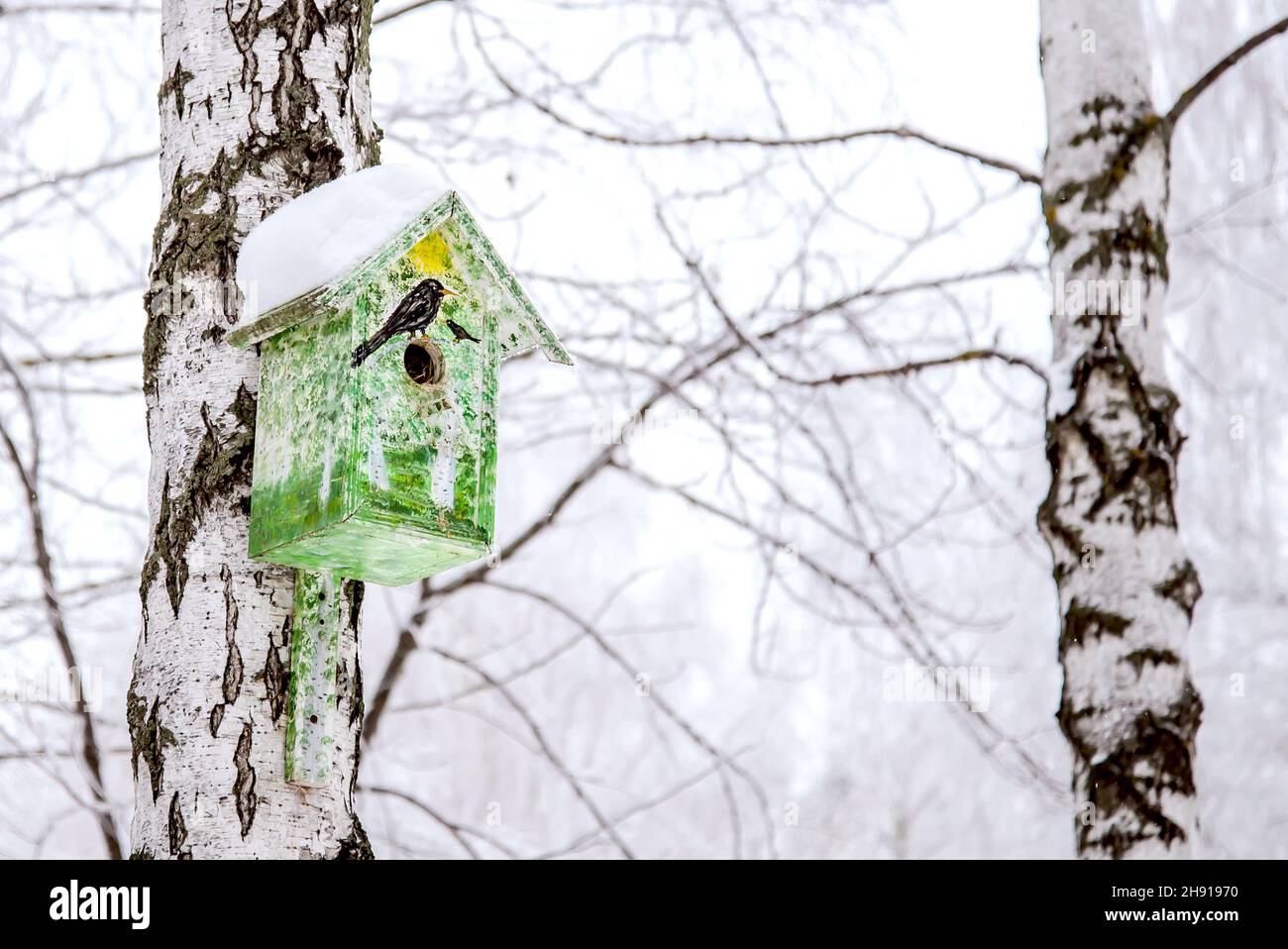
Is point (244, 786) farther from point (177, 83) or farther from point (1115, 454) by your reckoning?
point (1115, 454)

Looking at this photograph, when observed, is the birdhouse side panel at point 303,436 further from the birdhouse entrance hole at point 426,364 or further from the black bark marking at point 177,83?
the black bark marking at point 177,83

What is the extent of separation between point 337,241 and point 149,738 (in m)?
0.73

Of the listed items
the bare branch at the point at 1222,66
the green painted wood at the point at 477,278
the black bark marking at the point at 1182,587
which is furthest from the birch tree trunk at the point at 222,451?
the bare branch at the point at 1222,66

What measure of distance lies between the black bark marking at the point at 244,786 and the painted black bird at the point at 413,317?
54 centimetres

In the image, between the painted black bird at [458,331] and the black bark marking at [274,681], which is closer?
the black bark marking at [274,681]

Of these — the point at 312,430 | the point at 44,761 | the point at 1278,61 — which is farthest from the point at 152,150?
the point at 1278,61

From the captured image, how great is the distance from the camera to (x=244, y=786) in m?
1.89

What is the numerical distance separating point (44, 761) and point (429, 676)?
658cm

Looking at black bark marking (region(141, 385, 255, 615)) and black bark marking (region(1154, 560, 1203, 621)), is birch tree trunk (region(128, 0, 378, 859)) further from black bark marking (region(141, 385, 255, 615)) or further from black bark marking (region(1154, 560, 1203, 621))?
black bark marking (region(1154, 560, 1203, 621))

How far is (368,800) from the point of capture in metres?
6.89

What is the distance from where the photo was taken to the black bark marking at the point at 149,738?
192 centimetres

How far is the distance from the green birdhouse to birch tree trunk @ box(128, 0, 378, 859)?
66 millimetres

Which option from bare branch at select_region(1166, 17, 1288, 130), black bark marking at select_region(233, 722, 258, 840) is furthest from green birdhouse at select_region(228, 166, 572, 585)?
bare branch at select_region(1166, 17, 1288, 130)
